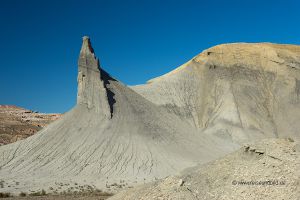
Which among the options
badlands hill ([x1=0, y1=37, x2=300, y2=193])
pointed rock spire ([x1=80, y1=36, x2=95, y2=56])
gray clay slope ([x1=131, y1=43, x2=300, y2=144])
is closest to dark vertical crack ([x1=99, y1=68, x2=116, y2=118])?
badlands hill ([x1=0, y1=37, x2=300, y2=193])

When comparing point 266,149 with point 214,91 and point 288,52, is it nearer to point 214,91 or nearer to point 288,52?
point 214,91

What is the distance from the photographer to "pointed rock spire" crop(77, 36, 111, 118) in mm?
39650

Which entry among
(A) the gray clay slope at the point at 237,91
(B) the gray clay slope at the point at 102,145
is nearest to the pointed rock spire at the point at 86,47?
(B) the gray clay slope at the point at 102,145

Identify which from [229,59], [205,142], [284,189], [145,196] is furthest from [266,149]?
[229,59]

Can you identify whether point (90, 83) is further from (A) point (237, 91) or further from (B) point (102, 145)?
(A) point (237, 91)

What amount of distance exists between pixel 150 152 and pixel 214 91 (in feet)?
86.5

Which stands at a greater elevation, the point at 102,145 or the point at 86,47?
the point at 86,47

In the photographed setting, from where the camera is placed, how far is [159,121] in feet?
140

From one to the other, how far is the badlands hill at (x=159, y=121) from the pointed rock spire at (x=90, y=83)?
9 cm

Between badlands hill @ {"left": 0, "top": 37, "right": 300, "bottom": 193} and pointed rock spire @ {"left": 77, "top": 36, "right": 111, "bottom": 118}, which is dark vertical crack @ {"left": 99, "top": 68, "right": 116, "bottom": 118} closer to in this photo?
badlands hill @ {"left": 0, "top": 37, "right": 300, "bottom": 193}

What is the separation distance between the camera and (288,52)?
6581cm

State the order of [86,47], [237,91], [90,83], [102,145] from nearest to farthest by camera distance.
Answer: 1. [102,145]
2. [90,83]
3. [86,47]
4. [237,91]

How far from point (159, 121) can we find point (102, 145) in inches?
318

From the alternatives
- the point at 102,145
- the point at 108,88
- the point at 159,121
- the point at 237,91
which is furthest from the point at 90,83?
the point at 237,91
